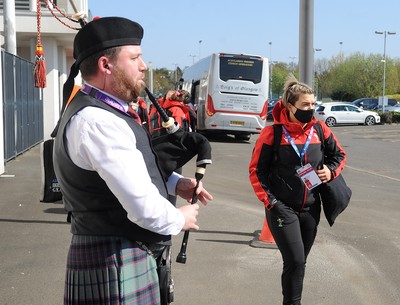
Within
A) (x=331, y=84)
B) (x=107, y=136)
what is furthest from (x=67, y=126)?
(x=331, y=84)

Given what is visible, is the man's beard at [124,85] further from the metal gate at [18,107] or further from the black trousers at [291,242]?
the metal gate at [18,107]

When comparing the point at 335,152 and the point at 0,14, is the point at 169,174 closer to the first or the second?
the point at 335,152

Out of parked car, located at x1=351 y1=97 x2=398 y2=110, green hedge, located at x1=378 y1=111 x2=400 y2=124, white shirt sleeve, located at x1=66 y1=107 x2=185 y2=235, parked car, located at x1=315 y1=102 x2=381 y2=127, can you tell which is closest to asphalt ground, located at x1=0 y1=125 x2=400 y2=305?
white shirt sleeve, located at x1=66 y1=107 x2=185 y2=235

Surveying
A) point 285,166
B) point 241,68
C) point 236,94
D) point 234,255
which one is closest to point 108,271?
point 285,166

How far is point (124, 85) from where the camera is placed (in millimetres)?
2152

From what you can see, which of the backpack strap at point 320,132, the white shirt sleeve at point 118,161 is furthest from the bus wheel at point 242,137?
the white shirt sleeve at point 118,161

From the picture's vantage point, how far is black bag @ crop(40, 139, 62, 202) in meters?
3.25

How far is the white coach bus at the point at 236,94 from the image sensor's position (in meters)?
21.9

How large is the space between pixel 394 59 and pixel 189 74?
64.9 meters

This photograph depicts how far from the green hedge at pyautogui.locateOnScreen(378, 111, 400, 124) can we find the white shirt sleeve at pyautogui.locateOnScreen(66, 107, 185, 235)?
40.6m

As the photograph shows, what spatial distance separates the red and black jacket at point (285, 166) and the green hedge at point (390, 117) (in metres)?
38.1

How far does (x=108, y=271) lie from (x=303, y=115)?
2379 mm

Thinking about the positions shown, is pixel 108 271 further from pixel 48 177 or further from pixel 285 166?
pixel 285 166

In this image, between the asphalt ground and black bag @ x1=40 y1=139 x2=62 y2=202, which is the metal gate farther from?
black bag @ x1=40 y1=139 x2=62 y2=202
